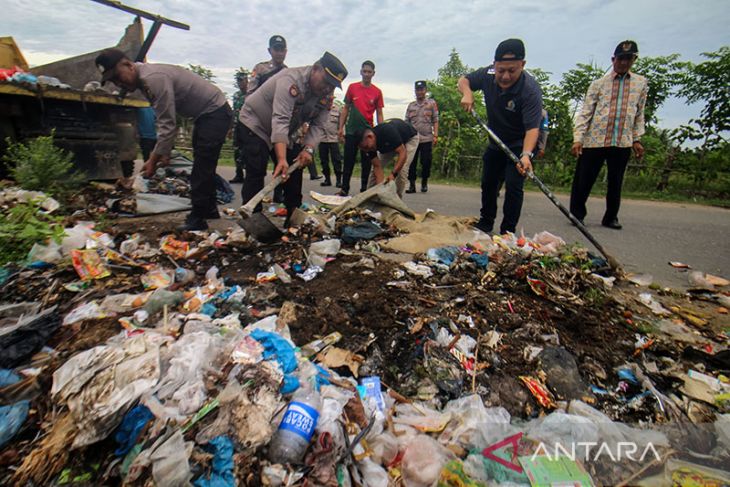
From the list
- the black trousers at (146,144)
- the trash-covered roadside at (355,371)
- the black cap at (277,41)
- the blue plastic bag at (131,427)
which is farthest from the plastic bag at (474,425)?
the black trousers at (146,144)

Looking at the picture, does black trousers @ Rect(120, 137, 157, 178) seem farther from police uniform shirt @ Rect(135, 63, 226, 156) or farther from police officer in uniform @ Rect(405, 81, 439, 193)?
police officer in uniform @ Rect(405, 81, 439, 193)

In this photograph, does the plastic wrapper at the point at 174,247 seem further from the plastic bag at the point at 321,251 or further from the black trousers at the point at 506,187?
the black trousers at the point at 506,187

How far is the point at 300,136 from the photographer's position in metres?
3.69

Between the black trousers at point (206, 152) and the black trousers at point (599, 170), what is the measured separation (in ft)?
13.4

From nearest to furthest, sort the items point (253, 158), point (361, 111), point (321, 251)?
point (321, 251) → point (253, 158) → point (361, 111)

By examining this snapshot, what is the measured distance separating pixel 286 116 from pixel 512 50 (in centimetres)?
208

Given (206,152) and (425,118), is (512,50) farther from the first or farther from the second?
(425,118)

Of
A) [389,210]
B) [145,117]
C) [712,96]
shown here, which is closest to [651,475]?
[389,210]

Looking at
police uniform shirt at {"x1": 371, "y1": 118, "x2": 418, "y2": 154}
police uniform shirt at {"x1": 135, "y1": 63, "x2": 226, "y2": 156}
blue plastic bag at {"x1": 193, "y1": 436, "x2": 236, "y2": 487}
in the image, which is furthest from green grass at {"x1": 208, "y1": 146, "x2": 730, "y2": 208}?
blue plastic bag at {"x1": 193, "y1": 436, "x2": 236, "y2": 487}

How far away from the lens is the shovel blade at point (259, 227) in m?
3.26

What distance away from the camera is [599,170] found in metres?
4.37

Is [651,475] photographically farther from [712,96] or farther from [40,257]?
[712,96]

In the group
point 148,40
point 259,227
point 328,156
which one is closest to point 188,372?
point 259,227

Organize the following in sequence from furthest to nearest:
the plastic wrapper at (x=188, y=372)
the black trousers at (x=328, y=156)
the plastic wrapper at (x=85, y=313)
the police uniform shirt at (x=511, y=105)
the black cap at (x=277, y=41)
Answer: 1. the black trousers at (x=328, y=156)
2. the black cap at (x=277, y=41)
3. the police uniform shirt at (x=511, y=105)
4. the plastic wrapper at (x=85, y=313)
5. the plastic wrapper at (x=188, y=372)
